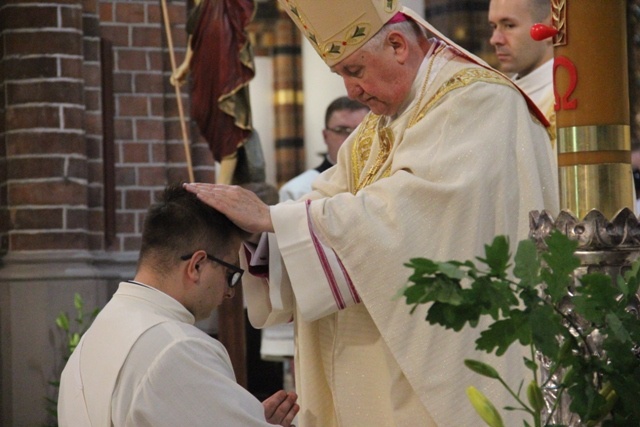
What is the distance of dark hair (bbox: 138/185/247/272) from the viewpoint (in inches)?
118

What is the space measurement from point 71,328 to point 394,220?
4.45 m

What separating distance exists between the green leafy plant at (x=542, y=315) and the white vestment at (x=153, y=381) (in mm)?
1232

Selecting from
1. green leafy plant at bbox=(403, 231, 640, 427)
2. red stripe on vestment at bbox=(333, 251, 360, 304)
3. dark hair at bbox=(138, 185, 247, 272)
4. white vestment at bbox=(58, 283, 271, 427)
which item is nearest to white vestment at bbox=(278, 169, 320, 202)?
red stripe on vestment at bbox=(333, 251, 360, 304)

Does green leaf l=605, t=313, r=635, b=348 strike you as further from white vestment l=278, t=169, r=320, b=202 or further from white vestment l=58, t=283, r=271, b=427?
white vestment l=278, t=169, r=320, b=202

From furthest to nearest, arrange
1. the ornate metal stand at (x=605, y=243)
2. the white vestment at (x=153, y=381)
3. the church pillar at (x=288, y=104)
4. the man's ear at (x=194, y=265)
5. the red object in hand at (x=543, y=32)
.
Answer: the church pillar at (x=288, y=104) < the man's ear at (x=194, y=265) < the white vestment at (x=153, y=381) < the red object in hand at (x=543, y=32) < the ornate metal stand at (x=605, y=243)

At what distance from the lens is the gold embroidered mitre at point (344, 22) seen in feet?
11.4

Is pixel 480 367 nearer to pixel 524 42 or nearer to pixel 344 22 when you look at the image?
pixel 344 22

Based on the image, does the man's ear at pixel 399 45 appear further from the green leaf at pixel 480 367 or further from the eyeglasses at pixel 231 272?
the green leaf at pixel 480 367

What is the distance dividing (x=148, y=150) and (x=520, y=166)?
4.90 m

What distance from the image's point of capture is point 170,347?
8.96 ft

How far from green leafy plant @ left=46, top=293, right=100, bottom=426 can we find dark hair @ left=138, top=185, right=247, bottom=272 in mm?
3625

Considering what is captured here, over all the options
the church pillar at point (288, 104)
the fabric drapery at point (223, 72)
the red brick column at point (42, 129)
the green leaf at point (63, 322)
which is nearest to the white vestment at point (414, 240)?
Result: the green leaf at point (63, 322)

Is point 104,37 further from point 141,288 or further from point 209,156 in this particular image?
point 141,288

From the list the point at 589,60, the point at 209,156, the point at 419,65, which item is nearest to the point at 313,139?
the point at 209,156
